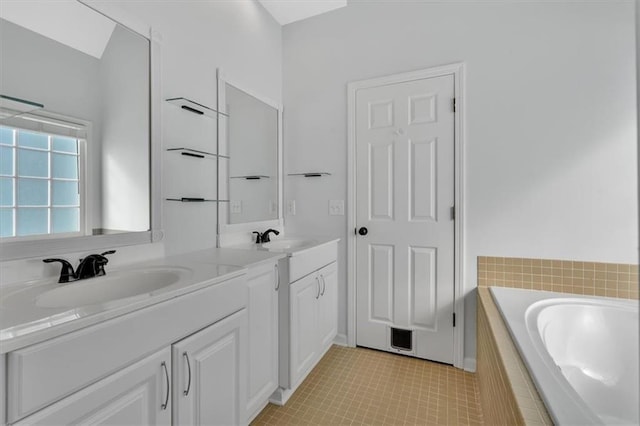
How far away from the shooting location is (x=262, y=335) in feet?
5.48

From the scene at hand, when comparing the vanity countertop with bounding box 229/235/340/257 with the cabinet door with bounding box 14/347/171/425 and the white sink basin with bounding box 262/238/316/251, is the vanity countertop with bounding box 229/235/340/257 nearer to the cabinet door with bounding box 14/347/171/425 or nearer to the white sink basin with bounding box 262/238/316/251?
the white sink basin with bounding box 262/238/316/251

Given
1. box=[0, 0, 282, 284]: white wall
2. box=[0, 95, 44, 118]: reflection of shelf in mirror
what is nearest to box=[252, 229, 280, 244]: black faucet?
box=[0, 0, 282, 284]: white wall

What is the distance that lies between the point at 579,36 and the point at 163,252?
2.62 m

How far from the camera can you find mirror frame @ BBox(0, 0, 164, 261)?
4.13 feet

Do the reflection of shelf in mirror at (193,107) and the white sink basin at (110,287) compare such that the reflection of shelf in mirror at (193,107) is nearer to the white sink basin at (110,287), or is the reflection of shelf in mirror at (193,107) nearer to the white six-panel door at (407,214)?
the white sink basin at (110,287)

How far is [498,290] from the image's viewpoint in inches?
79.8

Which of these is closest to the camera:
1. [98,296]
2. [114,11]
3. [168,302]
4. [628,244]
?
[628,244]

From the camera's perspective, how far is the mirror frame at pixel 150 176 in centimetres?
126

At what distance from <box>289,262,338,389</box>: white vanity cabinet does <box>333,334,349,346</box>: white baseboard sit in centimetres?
12

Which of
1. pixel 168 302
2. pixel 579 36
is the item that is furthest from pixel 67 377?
pixel 579 36

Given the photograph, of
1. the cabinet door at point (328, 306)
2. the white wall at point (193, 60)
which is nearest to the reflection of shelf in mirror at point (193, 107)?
the white wall at point (193, 60)

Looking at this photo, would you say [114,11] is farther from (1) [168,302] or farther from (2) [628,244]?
(2) [628,244]

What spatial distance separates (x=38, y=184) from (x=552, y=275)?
8.56 feet

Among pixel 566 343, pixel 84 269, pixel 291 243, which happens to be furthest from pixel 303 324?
pixel 566 343
